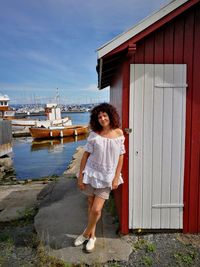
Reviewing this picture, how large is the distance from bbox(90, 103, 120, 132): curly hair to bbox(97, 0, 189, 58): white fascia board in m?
0.76

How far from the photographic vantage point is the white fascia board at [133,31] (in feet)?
11.5

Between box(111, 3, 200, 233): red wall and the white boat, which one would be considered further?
the white boat

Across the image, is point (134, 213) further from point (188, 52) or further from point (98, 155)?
point (188, 52)

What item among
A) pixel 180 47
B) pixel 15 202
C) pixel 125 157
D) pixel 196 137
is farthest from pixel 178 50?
pixel 15 202

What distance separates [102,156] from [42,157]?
54.6 feet

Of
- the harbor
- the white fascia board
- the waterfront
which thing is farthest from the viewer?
the waterfront

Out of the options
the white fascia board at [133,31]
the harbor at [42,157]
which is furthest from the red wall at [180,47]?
the harbor at [42,157]

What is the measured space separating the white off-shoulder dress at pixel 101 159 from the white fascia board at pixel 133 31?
121 cm

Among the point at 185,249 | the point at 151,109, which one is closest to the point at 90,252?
the point at 185,249

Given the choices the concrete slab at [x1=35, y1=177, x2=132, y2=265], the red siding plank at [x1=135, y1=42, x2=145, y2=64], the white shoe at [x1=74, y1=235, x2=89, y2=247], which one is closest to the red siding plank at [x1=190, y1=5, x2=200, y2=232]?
the red siding plank at [x1=135, y1=42, x2=145, y2=64]

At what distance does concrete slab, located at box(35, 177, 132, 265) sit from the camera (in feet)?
11.7

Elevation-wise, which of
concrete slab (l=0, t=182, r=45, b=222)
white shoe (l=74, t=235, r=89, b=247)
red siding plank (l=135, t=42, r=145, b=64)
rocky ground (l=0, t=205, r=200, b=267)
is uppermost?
red siding plank (l=135, t=42, r=145, b=64)

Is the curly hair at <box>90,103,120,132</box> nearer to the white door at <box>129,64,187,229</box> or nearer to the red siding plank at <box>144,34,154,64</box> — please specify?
the white door at <box>129,64,187,229</box>

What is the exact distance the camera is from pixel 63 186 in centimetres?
710
